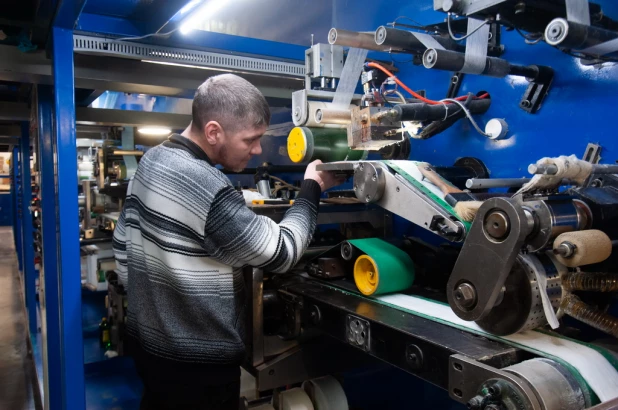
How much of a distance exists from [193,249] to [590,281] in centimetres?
90

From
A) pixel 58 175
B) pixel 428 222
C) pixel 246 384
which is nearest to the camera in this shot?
pixel 428 222

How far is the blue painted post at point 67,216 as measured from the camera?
1.58 m

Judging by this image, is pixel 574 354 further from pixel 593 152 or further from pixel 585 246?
pixel 593 152

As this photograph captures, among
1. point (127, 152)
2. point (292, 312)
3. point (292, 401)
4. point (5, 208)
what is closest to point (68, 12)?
point (292, 312)

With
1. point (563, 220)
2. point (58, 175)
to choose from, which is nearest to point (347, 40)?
point (563, 220)

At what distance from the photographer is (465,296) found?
3.03 feet

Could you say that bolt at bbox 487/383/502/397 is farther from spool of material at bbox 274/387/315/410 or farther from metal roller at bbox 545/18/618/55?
spool of material at bbox 274/387/315/410

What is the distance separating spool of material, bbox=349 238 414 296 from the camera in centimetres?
130

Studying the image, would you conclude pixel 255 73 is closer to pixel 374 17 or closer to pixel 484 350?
pixel 374 17

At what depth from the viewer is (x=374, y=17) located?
202cm

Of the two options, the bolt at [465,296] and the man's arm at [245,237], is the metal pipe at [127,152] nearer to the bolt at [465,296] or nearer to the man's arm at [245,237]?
the man's arm at [245,237]

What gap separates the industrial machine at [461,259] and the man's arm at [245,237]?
0.20 meters

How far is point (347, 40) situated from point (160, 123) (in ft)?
6.97

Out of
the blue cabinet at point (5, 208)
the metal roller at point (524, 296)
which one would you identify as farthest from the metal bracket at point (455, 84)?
the blue cabinet at point (5, 208)
